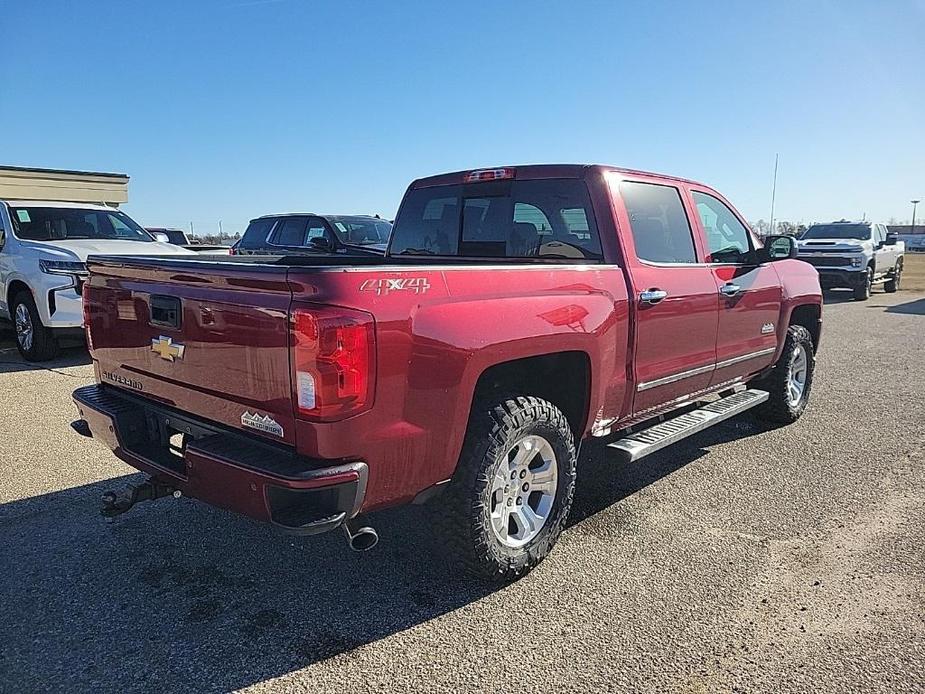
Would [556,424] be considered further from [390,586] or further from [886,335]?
[886,335]

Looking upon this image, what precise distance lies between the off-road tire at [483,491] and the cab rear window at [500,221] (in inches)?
45.5

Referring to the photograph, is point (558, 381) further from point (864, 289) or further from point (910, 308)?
point (864, 289)

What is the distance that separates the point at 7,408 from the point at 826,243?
18.0 meters

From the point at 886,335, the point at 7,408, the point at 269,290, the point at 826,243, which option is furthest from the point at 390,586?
the point at 826,243

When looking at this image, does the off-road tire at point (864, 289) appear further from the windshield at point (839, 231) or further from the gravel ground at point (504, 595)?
the gravel ground at point (504, 595)

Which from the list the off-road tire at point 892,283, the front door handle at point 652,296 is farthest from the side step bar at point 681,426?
the off-road tire at point 892,283

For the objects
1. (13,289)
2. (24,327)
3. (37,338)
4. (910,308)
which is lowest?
(910,308)

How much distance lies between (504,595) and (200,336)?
1.78 meters

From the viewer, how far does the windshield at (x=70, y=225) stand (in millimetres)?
8703

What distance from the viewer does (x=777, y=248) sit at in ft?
16.6

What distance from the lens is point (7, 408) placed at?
247 inches

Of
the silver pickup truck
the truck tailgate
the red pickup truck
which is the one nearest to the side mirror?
the red pickup truck

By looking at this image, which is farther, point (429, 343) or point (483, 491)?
point (483, 491)

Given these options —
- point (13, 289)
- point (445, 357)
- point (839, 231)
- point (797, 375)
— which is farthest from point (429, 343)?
point (839, 231)
